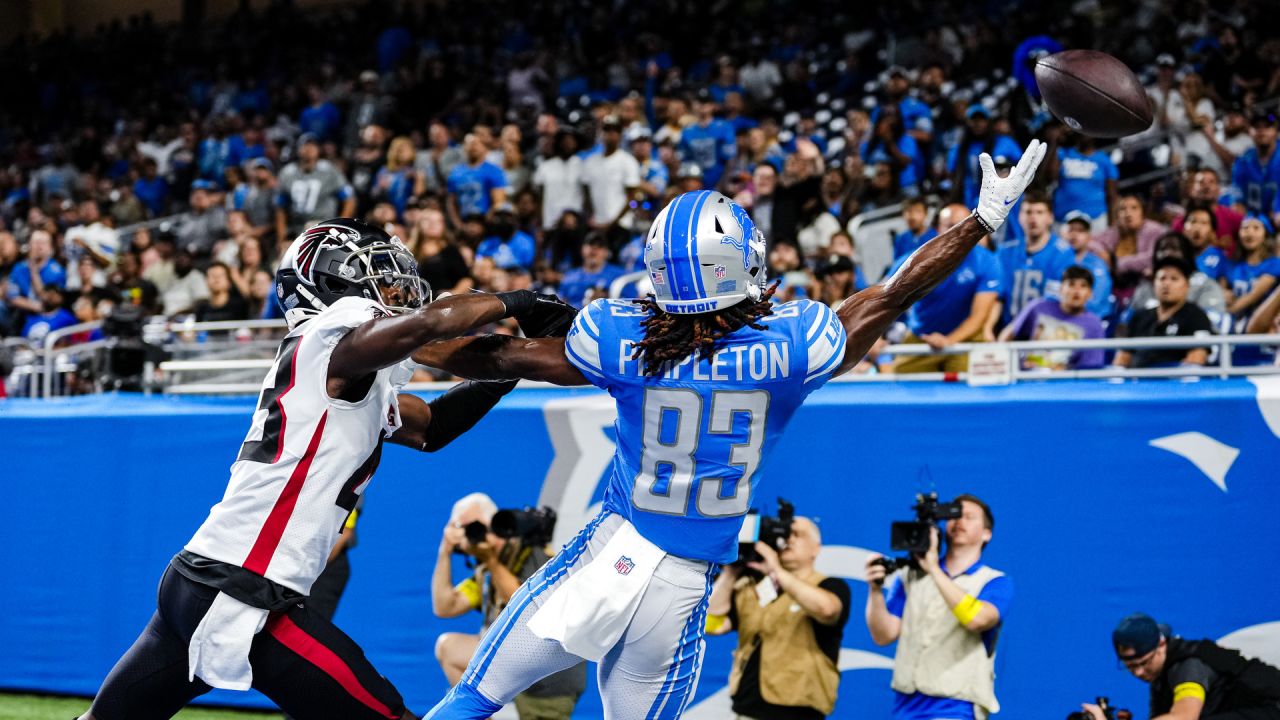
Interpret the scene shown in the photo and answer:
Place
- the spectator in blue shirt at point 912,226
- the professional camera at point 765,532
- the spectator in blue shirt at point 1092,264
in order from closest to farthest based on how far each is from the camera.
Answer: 1. the professional camera at point 765,532
2. the spectator in blue shirt at point 1092,264
3. the spectator in blue shirt at point 912,226

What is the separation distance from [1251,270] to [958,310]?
1.79 meters

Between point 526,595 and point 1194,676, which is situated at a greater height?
point 526,595

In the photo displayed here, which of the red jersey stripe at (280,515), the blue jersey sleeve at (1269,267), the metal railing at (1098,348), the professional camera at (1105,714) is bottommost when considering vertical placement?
the professional camera at (1105,714)

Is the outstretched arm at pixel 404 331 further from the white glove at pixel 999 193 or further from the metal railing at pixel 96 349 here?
the metal railing at pixel 96 349

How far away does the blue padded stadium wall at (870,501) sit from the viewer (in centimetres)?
591

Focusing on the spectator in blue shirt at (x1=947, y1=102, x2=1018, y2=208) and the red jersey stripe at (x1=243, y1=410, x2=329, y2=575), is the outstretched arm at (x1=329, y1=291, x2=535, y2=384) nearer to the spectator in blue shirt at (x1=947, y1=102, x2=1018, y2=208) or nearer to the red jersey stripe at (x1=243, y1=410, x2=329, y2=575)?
the red jersey stripe at (x1=243, y1=410, x2=329, y2=575)

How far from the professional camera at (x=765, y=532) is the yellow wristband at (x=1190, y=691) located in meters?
1.58

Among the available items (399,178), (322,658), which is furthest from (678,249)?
(399,178)

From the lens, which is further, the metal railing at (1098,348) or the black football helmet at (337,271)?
the metal railing at (1098,348)

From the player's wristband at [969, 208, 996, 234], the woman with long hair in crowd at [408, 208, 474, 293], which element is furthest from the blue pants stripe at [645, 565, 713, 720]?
the woman with long hair in crowd at [408, 208, 474, 293]

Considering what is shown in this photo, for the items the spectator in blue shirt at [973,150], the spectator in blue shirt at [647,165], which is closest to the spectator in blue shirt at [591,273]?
the spectator in blue shirt at [647,165]

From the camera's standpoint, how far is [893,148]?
10.3m

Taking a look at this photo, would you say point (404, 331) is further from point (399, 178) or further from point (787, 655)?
point (399, 178)

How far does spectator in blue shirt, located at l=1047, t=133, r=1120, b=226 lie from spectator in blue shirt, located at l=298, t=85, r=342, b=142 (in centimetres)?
837
